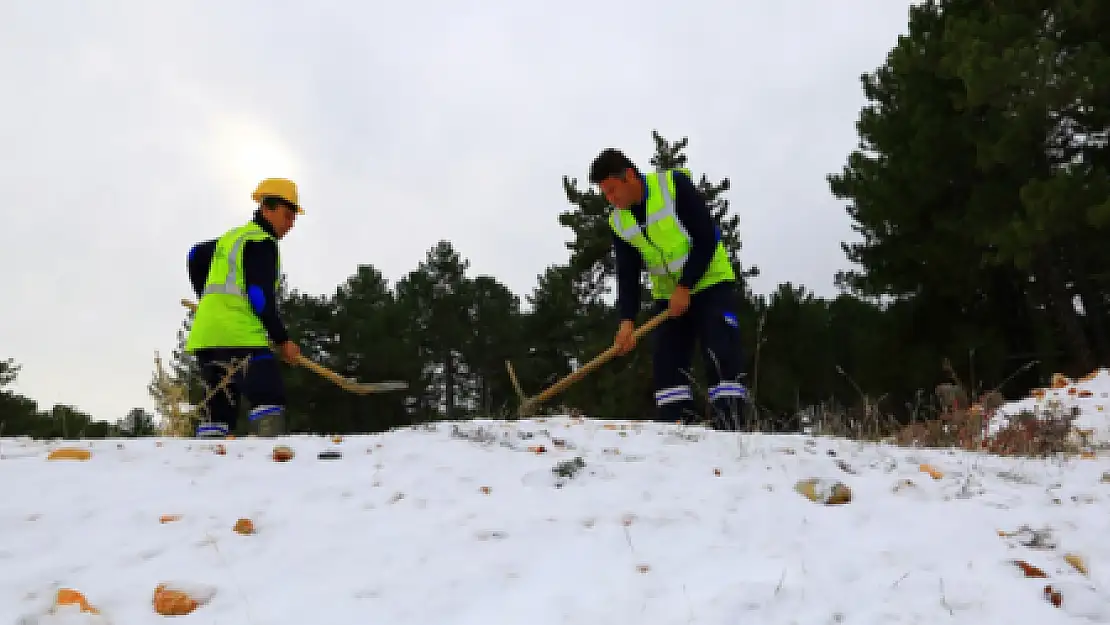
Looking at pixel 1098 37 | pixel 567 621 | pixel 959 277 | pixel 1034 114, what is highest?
pixel 1098 37

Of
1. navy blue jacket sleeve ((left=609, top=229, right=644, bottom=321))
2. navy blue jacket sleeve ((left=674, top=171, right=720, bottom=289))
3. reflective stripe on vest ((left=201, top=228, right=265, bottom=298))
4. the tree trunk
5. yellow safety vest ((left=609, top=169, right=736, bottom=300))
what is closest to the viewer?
reflective stripe on vest ((left=201, top=228, right=265, bottom=298))

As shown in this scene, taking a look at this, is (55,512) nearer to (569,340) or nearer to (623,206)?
(623,206)

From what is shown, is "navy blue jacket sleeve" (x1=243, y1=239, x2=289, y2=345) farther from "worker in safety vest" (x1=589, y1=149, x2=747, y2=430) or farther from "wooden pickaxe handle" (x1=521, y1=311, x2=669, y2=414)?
"worker in safety vest" (x1=589, y1=149, x2=747, y2=430)

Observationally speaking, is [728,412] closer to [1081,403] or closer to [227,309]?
[227,309]

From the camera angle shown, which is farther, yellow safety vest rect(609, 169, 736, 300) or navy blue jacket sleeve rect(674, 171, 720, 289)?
yellow safety vest rect(609, 169, 736, 300)

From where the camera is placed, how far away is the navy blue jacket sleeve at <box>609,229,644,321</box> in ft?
15.6

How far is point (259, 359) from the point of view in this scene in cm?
417

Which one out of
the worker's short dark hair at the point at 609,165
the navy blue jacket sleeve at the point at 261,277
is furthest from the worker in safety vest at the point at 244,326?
the worker's short dark hair at the point at 609,165

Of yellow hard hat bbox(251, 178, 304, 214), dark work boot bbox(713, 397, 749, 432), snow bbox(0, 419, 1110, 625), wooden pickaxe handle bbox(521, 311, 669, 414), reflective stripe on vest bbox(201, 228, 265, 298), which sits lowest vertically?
snow bbox(0, 419, 1110, 625)

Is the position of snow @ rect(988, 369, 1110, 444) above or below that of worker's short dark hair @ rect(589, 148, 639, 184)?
below

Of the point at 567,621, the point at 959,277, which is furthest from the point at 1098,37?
the point at 567,621

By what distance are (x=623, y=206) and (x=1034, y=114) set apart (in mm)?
10423

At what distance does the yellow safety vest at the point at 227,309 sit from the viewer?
13.4 ft

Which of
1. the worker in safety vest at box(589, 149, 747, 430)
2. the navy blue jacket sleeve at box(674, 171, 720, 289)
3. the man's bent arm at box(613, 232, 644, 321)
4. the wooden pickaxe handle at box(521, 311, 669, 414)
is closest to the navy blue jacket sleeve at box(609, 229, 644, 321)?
the man's bent arm at box(613, 232, 644, 321)
